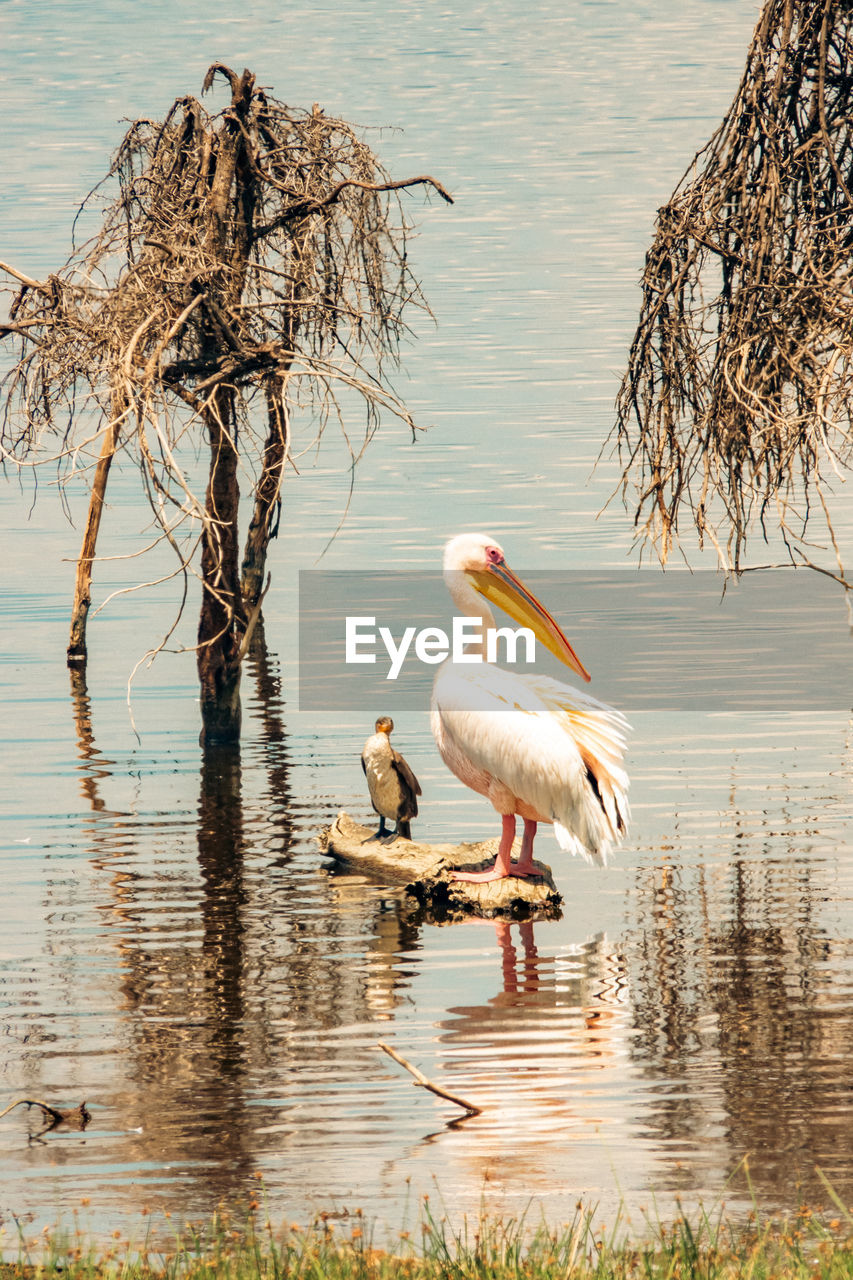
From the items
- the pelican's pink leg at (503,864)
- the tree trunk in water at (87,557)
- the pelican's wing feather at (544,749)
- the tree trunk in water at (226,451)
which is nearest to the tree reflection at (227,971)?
the pelican's pink leg at (503,864)

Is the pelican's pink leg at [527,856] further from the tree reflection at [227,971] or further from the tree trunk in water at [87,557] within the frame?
the tree trunk in water at [87,557]

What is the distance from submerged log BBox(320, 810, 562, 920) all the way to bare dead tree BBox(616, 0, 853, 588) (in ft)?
8.66

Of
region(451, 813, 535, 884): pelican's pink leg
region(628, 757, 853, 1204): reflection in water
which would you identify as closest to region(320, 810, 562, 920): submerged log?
region(451, 813, 535, 884): pelican's pink leg

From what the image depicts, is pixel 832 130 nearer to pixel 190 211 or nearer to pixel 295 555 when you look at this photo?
pixel 190 211

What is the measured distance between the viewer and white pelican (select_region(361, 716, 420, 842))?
12734 mm

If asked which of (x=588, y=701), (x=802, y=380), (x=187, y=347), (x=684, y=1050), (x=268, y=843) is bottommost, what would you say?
(x=684, y=1050)

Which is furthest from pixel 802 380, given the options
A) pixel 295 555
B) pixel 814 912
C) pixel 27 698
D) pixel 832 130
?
pixel 295 555

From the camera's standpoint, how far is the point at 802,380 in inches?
516

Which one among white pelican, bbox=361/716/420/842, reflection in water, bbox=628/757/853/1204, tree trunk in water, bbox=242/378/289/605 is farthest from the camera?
tree trunk in water, bbox=242/378/289/605

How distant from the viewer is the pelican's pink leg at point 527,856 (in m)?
12.0

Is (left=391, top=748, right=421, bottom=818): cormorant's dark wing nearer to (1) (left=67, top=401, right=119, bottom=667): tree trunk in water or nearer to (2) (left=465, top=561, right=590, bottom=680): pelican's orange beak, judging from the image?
(2) (left=465, top=561, right=590, bottom=680): pelican's orange beak

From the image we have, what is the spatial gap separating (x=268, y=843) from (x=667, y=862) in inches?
114

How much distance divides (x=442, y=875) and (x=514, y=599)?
176 centimetres

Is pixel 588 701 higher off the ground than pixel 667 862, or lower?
higher
